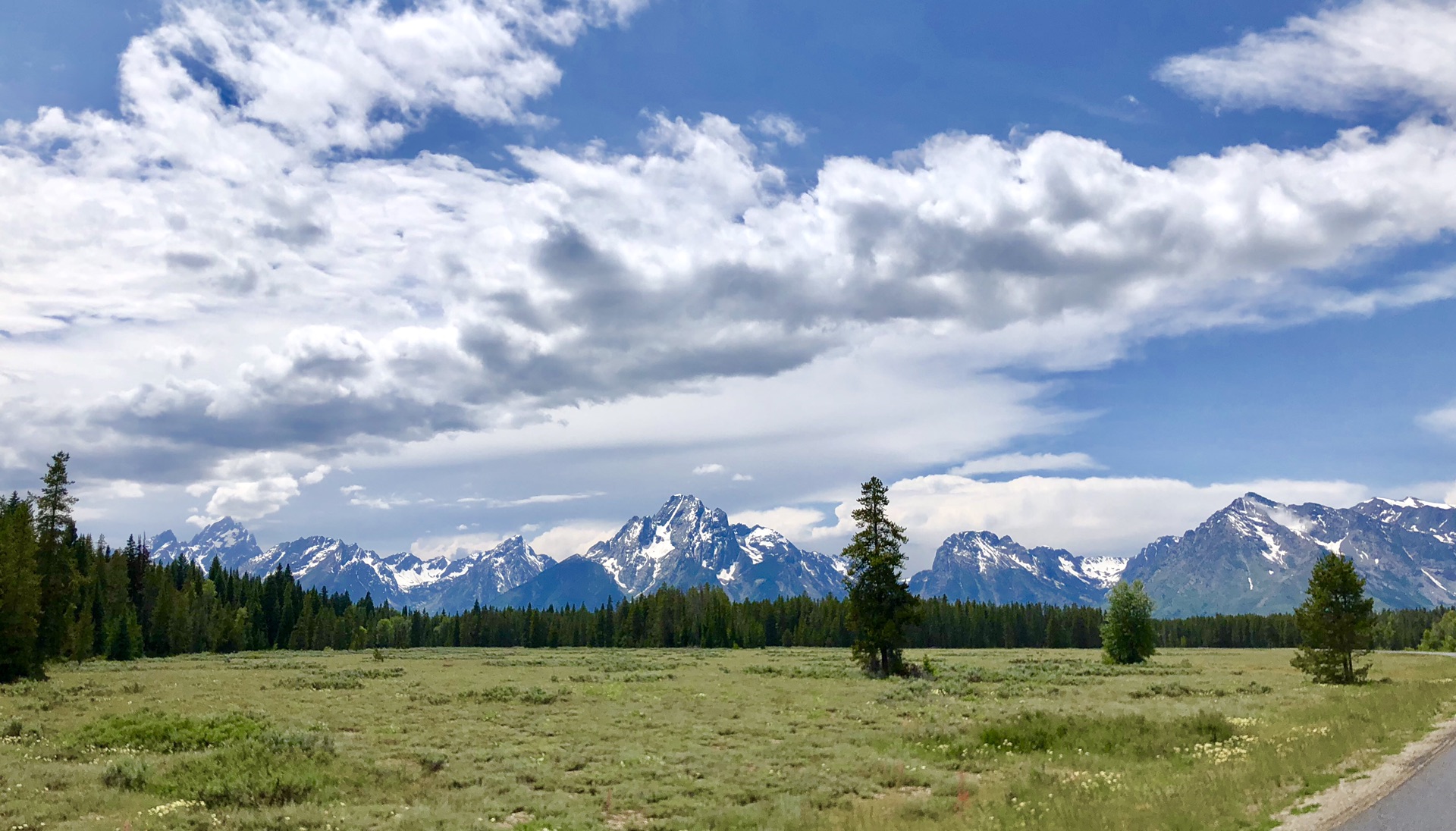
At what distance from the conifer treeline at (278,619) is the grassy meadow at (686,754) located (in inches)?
642

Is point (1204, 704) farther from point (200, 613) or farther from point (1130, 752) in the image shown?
point (200, 613)

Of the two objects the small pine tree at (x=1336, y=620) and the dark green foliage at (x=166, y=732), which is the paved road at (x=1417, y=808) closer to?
the dark green foliage at (x=166, y=732)

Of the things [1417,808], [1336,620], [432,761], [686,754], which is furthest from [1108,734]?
[1336,620]

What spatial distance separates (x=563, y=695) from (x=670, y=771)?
2474 cm

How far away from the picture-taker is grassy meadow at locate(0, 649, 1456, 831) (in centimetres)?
1853

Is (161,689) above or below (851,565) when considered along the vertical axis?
below

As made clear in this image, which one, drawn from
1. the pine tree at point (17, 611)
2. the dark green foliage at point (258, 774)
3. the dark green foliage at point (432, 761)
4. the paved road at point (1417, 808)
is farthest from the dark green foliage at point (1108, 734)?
the pine tree at point (17, 611)

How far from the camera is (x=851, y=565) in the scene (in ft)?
196

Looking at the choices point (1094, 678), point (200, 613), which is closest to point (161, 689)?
point (1094, 678)

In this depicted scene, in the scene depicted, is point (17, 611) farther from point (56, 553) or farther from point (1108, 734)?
point (1108, 734)

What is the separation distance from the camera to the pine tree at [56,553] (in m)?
67.2

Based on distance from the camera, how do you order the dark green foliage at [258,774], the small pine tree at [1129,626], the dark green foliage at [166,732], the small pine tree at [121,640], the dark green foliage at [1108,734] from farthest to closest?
the small pine tree at [121,640], the small pine tree at [1129,626], the dark green foliage at [166,732], the dark green foliage at [1108,734], the dark green foliage at [258,774]

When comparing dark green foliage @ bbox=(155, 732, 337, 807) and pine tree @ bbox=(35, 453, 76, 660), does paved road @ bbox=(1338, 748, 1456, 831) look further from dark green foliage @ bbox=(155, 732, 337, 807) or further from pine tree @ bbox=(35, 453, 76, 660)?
pine tree @ bbox=(35, 453, 76, 660)

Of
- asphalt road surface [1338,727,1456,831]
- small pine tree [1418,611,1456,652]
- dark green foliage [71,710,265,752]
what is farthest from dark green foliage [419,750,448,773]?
small pine tree [1418,611,1456,652]
